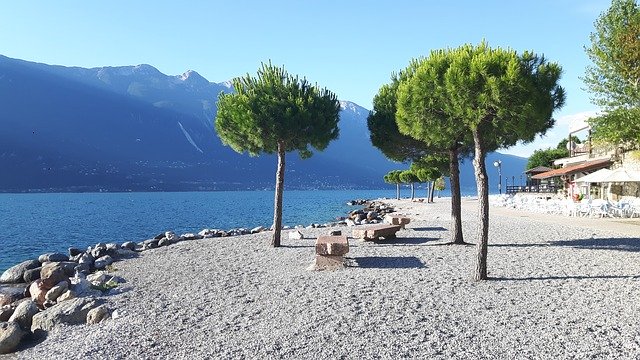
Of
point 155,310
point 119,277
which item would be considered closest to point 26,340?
point 155,310

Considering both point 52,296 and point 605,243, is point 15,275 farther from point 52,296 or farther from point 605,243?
point 605,243

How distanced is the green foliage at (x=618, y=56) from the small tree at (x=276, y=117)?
9.60m

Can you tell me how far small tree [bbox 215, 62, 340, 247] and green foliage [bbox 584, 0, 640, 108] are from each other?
9.60m

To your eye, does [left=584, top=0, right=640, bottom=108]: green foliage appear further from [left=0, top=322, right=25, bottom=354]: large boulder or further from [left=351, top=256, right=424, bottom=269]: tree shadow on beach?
[left=0, top=322, right=25, bottom=354]: large boulder

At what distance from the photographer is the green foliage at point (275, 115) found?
1628 cm

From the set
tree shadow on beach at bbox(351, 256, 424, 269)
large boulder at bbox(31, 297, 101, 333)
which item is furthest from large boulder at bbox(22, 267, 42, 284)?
tree shadow on beach at bbox(351, 256, 424, 269)

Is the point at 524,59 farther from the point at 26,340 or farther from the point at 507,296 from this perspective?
the point at 26,340

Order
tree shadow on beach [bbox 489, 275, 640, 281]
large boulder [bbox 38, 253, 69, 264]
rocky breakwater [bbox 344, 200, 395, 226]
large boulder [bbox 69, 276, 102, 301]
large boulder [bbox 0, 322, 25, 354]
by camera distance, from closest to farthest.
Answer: large boulder [bbox 0, 322, 25, 354] → tree shadow on beach [bbox 489, 275, 640, 281] → large boulder [bbox 69, 276, 102, 301] → large boulder [bbox 38, 253, 69, 264] → rocky breakwater [bbox 344, 200, 395, 226]

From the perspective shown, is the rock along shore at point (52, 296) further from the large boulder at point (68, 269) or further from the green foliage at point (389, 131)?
the green foliage at point (389, 131)

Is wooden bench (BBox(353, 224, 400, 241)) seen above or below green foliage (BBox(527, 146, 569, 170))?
below

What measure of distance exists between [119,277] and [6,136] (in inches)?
8745

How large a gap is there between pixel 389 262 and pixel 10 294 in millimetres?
10375

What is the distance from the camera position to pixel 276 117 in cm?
1631

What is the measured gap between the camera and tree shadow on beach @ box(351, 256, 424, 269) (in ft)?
39.8
